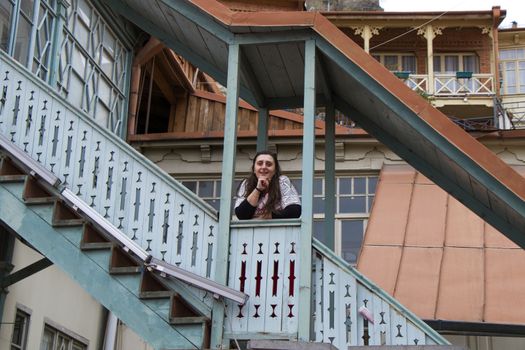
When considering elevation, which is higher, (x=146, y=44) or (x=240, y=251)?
(x=146, y=44)

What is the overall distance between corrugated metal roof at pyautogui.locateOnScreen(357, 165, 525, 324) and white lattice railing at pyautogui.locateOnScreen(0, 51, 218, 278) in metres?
6.85

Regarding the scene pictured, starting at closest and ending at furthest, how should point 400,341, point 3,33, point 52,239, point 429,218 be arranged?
point 400,341 < point 52,239 < point 3,33 < point 429,218

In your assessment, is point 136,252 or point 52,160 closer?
point 136,252

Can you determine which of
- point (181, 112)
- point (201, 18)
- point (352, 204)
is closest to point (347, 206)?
point (352, 204)

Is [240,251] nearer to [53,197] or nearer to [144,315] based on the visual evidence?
[144,315]

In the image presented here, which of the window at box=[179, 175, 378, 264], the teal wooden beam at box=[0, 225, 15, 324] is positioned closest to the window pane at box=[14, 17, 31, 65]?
the teal wooden beam at box=[0, 225, 15, 324]

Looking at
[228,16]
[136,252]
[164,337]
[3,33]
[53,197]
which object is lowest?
[164,337]

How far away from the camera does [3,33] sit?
11906mm

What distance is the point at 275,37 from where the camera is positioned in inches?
354

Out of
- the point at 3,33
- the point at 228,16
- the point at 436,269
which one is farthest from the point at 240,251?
the point at 436,269

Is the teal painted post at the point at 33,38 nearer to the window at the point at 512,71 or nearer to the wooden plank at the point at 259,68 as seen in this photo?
the wooden plank at the point at 259,68

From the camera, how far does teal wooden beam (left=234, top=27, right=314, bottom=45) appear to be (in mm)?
8883

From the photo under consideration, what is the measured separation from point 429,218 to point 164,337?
927cm

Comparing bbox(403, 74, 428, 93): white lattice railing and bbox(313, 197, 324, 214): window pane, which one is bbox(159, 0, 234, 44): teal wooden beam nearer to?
bbox(313, 197, 324, 214): window pane
